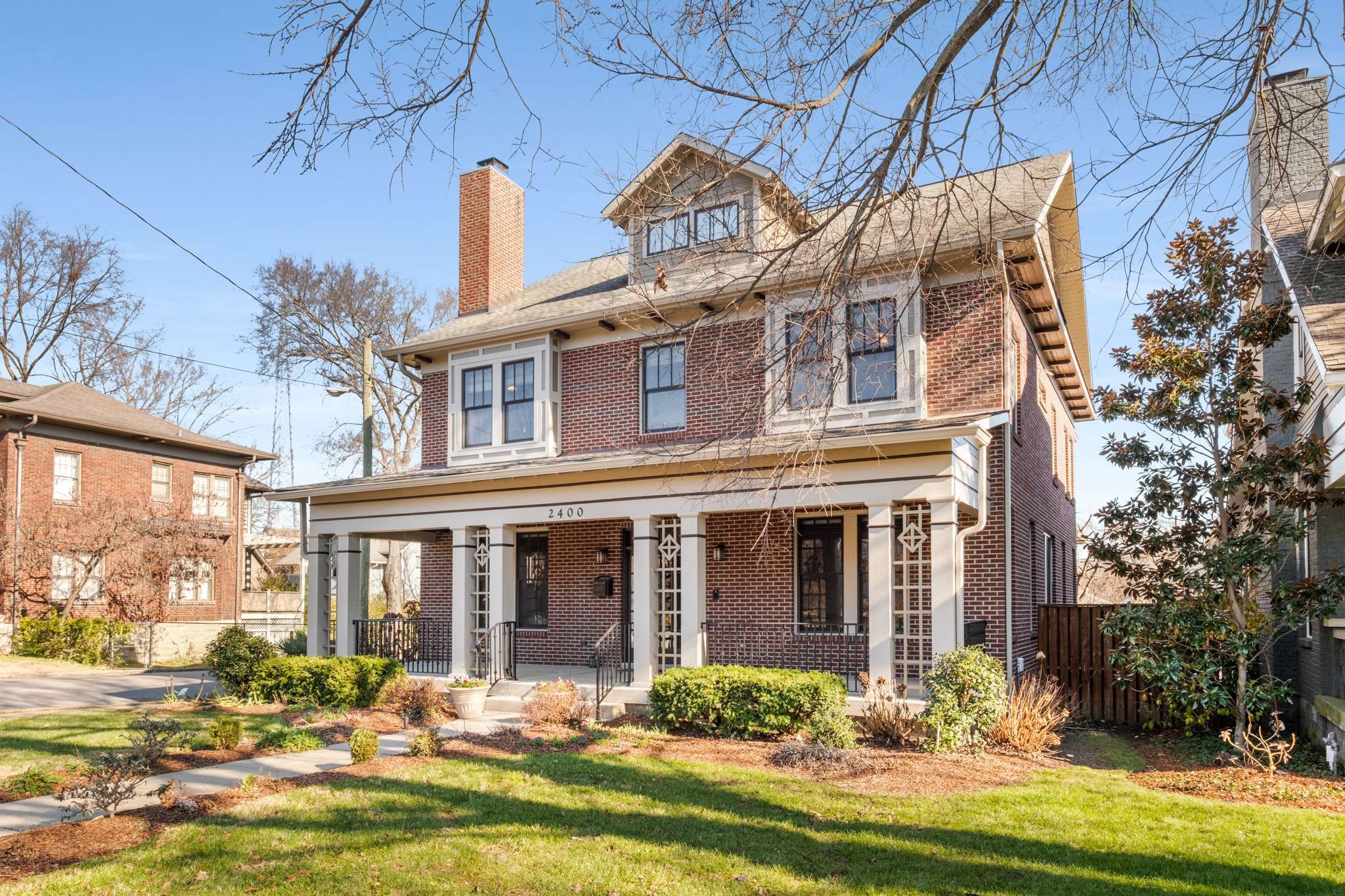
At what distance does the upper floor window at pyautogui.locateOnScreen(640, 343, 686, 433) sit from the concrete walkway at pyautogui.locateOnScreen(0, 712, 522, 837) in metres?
5.25

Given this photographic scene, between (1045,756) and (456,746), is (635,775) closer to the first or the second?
(456,746)

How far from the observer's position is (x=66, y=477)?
88.2 feet

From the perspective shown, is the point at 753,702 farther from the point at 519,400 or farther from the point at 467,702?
the point at 519,400

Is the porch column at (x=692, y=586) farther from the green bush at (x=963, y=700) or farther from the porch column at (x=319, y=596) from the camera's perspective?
the porch column at (x=319, y=596)

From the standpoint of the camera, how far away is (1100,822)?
24.7 feet

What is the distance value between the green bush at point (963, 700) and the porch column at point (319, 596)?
33.6ft

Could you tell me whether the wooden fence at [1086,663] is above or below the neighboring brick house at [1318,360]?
below

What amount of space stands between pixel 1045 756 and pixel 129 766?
8.89 m

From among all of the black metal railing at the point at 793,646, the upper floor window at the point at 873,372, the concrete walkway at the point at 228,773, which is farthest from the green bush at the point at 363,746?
the upper floor window at the point at 873,372

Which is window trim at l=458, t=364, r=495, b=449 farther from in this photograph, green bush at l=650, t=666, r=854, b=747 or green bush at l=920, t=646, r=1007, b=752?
green bush at l=920, t=646, r=1007, b=752

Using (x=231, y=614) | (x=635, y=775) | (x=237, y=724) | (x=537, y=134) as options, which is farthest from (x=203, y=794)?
(x=231, y=614)

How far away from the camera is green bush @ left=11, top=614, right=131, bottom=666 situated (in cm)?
2297

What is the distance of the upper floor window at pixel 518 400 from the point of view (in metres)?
16.6

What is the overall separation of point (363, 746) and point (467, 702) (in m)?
3.31
